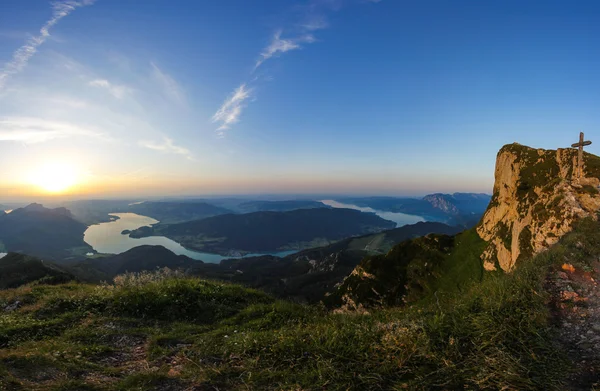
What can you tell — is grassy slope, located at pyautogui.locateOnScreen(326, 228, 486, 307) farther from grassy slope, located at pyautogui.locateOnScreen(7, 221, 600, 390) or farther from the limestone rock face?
grassy slope, located at pyautogui.locateOnScreen(7, 221, 600, 390)

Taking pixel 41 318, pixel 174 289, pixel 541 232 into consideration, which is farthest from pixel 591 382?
pixel 541 232

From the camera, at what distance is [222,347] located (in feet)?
22.4

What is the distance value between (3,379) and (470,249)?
237 ft

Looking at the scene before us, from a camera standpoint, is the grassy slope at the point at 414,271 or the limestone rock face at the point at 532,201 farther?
the grassy slope at the point at 414,271

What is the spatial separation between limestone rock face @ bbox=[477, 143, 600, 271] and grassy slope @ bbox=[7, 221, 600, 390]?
27.4 meters

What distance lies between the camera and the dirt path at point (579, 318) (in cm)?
402

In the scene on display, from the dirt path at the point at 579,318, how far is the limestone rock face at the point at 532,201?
23.4 metres

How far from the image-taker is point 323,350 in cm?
507

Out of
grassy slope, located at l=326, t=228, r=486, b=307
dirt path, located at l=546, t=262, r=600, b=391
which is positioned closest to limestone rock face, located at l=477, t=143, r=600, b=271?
grassy slope, located at l=326, t=228, r=486, b=307

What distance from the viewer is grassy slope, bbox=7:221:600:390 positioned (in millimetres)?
3984

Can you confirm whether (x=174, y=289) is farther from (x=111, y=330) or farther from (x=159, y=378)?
(x=159, y=378)

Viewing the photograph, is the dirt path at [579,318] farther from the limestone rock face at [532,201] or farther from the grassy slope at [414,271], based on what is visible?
the grassy slope at [414,271]

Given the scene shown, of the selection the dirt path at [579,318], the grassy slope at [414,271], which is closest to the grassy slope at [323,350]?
the dirt path at [579,318]

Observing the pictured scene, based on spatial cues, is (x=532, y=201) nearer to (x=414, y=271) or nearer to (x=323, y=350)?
(x=414, y=271)
